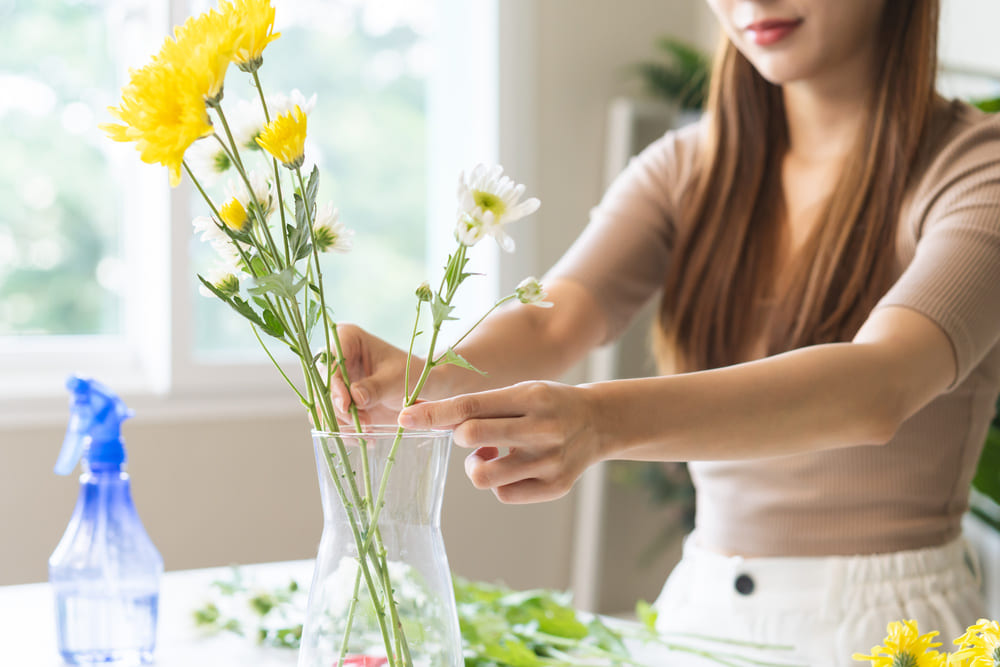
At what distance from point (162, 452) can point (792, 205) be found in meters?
1.40

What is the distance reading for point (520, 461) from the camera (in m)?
0.55

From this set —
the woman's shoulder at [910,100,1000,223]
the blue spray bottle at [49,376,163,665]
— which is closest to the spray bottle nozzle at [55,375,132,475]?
the blue spray bottle at [49,376,163,665]

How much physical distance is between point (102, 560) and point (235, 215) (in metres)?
0.47

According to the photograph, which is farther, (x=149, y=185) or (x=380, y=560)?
(x=149, y=185)

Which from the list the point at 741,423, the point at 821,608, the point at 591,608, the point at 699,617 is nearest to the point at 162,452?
the point at 591,608

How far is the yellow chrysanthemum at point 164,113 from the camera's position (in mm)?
416

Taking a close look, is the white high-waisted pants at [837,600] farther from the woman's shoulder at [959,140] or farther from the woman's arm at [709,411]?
the woman's shoulder at [959,140]

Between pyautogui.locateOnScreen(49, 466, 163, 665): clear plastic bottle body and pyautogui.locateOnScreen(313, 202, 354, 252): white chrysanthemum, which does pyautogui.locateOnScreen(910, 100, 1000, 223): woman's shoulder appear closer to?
pyautogui.locateOnScreen(313, 202, 354, 252): white chrysanthemum

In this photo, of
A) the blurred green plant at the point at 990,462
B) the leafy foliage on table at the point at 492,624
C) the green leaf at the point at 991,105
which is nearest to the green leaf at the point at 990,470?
the blurred green plant at the point at 990,462

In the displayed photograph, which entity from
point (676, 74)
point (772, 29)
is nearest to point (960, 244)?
point (772, 29)

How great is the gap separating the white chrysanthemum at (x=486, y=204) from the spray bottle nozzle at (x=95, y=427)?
19.4 inches

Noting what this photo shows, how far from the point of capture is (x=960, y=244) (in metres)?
0.91

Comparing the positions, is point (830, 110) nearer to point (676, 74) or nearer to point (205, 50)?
point (205, 50)

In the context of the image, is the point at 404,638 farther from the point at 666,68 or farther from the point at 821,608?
the point at 666,68
